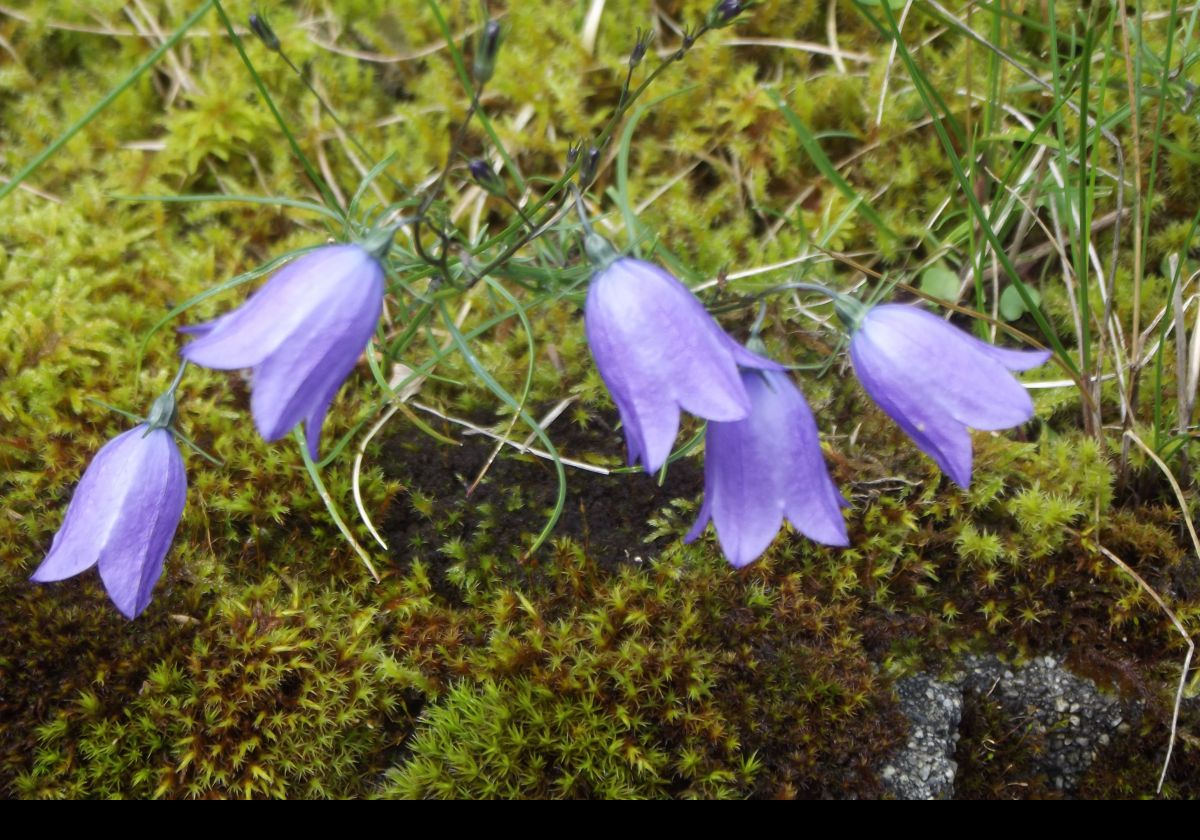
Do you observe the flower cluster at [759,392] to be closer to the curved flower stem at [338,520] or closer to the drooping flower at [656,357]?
the drooping flower at [656,357]

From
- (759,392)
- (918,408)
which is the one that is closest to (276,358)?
(759,392)

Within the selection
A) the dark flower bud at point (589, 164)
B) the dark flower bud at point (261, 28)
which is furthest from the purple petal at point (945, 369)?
the dark flower bud at point (261, 28)

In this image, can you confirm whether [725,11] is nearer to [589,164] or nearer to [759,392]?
[589,164]

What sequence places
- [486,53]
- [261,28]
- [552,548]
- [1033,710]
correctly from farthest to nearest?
1. [552,548]
2. [1033,710]
3. [261,28]
4. [486,53]

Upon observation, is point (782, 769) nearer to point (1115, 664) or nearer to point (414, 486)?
point (1115, 664)

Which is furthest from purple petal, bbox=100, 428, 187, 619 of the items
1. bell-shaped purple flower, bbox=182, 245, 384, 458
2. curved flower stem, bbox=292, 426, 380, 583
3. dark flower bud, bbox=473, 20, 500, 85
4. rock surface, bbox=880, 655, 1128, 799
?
rock surface, bbox=880, 655, 1128, 799

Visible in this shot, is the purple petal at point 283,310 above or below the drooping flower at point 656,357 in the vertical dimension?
above
